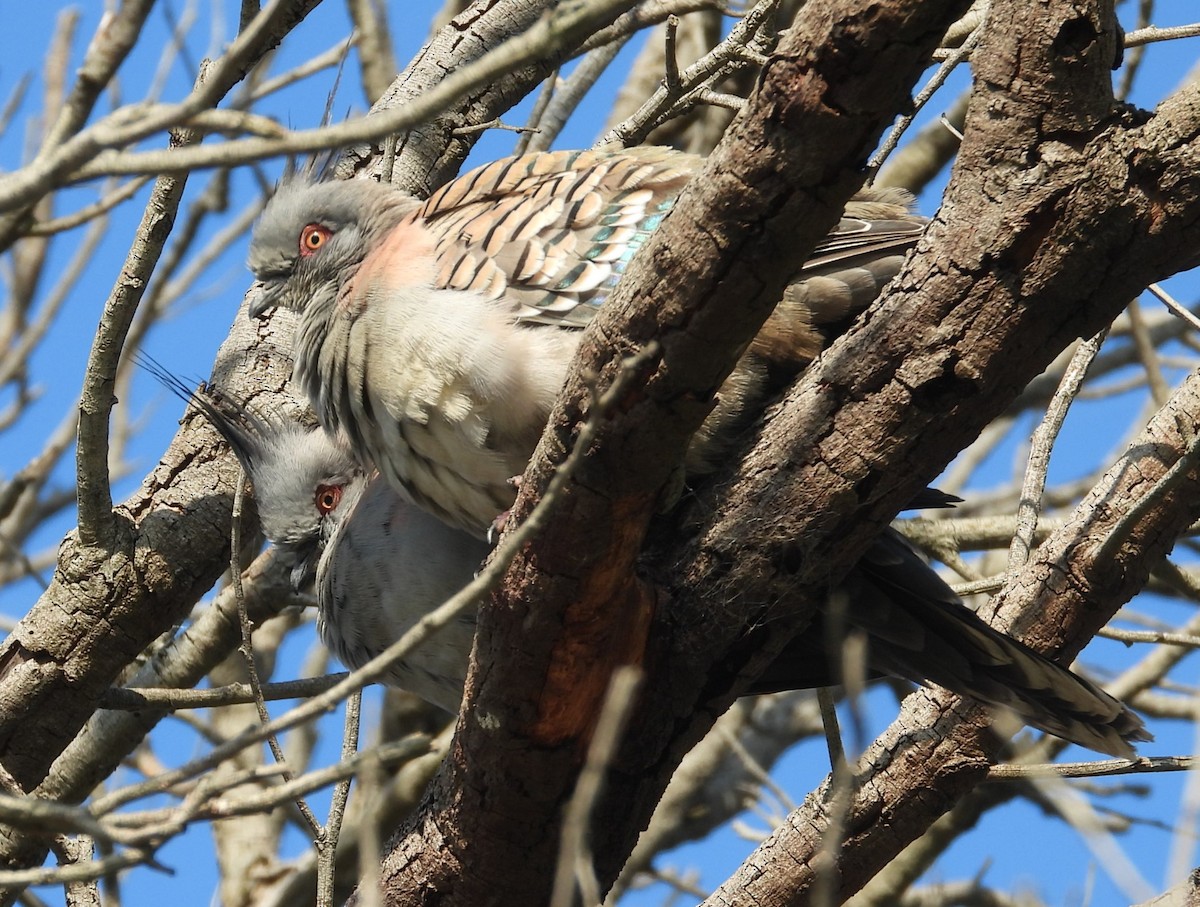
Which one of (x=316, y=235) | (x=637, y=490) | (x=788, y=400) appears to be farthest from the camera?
(x=316, y=235)

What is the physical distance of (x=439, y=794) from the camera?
3.59 meters

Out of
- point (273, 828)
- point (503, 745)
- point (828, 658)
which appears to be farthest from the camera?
Result: point (273, 828)

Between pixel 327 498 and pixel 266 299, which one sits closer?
pixel 266 299

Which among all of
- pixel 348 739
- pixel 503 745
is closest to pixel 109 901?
pixel 348 739

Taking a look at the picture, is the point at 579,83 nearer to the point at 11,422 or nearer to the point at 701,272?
the point at 11,422

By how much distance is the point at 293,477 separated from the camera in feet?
16.6

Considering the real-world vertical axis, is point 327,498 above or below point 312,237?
below

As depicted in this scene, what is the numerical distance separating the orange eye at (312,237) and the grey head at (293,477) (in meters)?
0.67

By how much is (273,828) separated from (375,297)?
3.64 metres

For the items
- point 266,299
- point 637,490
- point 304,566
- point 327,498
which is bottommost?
point 637,490

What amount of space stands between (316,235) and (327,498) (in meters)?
0.95

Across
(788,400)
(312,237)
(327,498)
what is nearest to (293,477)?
(327,498)

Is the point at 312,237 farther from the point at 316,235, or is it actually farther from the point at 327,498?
the point at 327,498

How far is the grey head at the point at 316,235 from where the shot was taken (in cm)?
483
